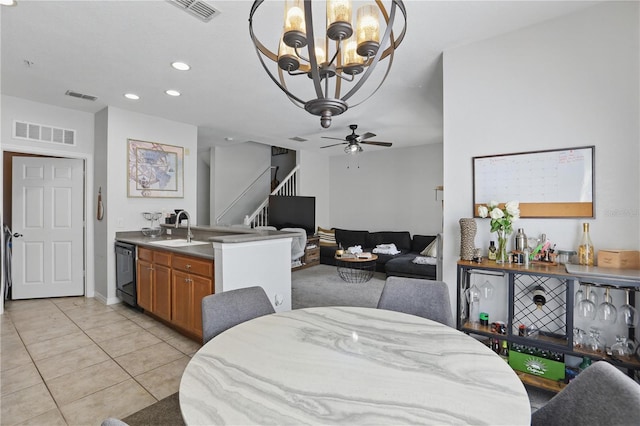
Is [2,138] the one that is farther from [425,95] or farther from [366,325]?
[425,95]

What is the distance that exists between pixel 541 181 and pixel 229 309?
226 cm

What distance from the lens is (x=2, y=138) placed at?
3.56 meters

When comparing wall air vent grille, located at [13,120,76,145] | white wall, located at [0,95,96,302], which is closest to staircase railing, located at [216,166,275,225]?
white wall, located at [0,95,96,302]

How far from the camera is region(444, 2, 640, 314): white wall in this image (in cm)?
188

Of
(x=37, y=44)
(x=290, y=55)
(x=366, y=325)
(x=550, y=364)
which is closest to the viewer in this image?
(x=290, y=55)

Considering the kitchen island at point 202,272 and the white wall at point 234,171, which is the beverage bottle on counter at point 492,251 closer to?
the kitchen island at point 202,272

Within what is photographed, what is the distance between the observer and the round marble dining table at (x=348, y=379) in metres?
0.79

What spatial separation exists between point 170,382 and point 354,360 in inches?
72.9

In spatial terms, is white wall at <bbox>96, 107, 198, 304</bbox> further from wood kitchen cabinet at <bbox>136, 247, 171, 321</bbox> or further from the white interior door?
wood kitchen cabinet at <bbox>136, 247, 171, 321</bbox>

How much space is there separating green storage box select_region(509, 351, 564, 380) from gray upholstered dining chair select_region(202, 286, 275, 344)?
1.70 metres

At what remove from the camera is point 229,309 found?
1.65 meters

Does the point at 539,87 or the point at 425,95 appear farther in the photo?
the point at 425,95

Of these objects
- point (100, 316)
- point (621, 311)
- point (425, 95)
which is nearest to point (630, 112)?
point (621, 311)

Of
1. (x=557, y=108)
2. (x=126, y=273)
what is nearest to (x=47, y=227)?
(x=126, y=273)
